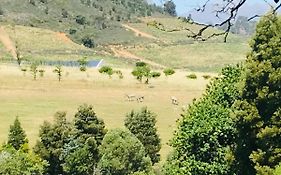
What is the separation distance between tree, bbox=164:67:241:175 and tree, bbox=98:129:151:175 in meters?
5.97

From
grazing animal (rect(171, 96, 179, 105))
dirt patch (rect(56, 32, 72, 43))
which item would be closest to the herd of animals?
grazing animal (rect(171, 96, 179, 105))

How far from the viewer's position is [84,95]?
209ft

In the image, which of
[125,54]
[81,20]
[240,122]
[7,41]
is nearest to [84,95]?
[240,122]

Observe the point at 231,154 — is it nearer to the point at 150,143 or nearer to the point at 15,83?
the point at 150,143

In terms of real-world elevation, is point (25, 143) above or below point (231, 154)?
below

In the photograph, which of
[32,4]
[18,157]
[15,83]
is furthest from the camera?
[32,4]

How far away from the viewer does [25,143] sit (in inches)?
1283

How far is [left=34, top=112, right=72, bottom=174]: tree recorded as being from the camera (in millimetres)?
30844

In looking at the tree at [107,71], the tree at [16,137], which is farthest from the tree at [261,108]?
the tree at [107,71]

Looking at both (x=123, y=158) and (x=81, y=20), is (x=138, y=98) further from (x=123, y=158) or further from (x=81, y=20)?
(x=81, y=20)

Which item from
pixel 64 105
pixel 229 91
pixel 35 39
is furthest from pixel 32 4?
pixel 229 91

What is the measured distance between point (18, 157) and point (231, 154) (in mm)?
10517

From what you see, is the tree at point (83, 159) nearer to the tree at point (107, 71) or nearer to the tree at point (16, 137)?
the tree at point (16, 137)

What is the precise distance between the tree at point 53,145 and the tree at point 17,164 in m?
3.27
